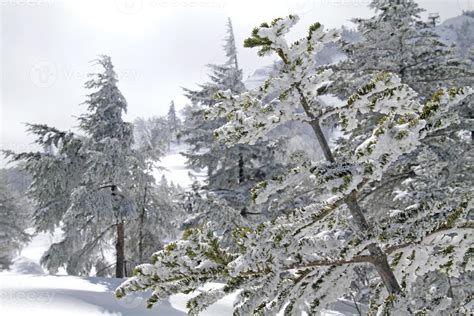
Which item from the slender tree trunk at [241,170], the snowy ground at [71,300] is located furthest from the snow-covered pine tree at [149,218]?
the snowy ground at [71,300]

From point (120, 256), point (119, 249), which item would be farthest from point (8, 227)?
point (120, 256)

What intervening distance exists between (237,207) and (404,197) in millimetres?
6713

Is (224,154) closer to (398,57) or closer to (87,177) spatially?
(87,177)

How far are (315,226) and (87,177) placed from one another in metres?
11.7

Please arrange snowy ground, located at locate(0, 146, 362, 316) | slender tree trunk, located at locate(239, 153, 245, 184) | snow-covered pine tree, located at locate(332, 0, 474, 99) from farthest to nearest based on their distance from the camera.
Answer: slender tree trunk, located at locate(239, 153, 245, 184) → snow-covered pine tree, located at locate(332, 0, 474, 99) → snowy ground, located at locate(0, 146, 362, 316)

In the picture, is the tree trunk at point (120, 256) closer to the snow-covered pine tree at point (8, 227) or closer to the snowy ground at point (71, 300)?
the snowy ground at point (71, 300)

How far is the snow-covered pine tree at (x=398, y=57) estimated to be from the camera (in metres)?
9.53

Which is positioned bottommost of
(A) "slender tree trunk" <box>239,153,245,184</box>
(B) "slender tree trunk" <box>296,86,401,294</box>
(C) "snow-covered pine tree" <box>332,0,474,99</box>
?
(B) "slender tree trunk" <box>296,86,401,294</box>

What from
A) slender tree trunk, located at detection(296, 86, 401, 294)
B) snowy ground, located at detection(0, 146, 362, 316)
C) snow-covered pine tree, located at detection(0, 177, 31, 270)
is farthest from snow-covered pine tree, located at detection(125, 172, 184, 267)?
slender tree trunk, located at detection(296, 86, 401, 294)

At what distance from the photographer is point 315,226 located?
261cm

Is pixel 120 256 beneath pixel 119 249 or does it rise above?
beneath

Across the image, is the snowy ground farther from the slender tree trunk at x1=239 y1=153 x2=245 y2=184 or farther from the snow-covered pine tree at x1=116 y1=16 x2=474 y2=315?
the slender tree trunk at x1=239 y1=153 x2=245 y2=184

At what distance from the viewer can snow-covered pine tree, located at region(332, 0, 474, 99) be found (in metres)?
9.53

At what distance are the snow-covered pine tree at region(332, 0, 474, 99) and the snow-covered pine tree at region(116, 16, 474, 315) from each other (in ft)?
22.3
